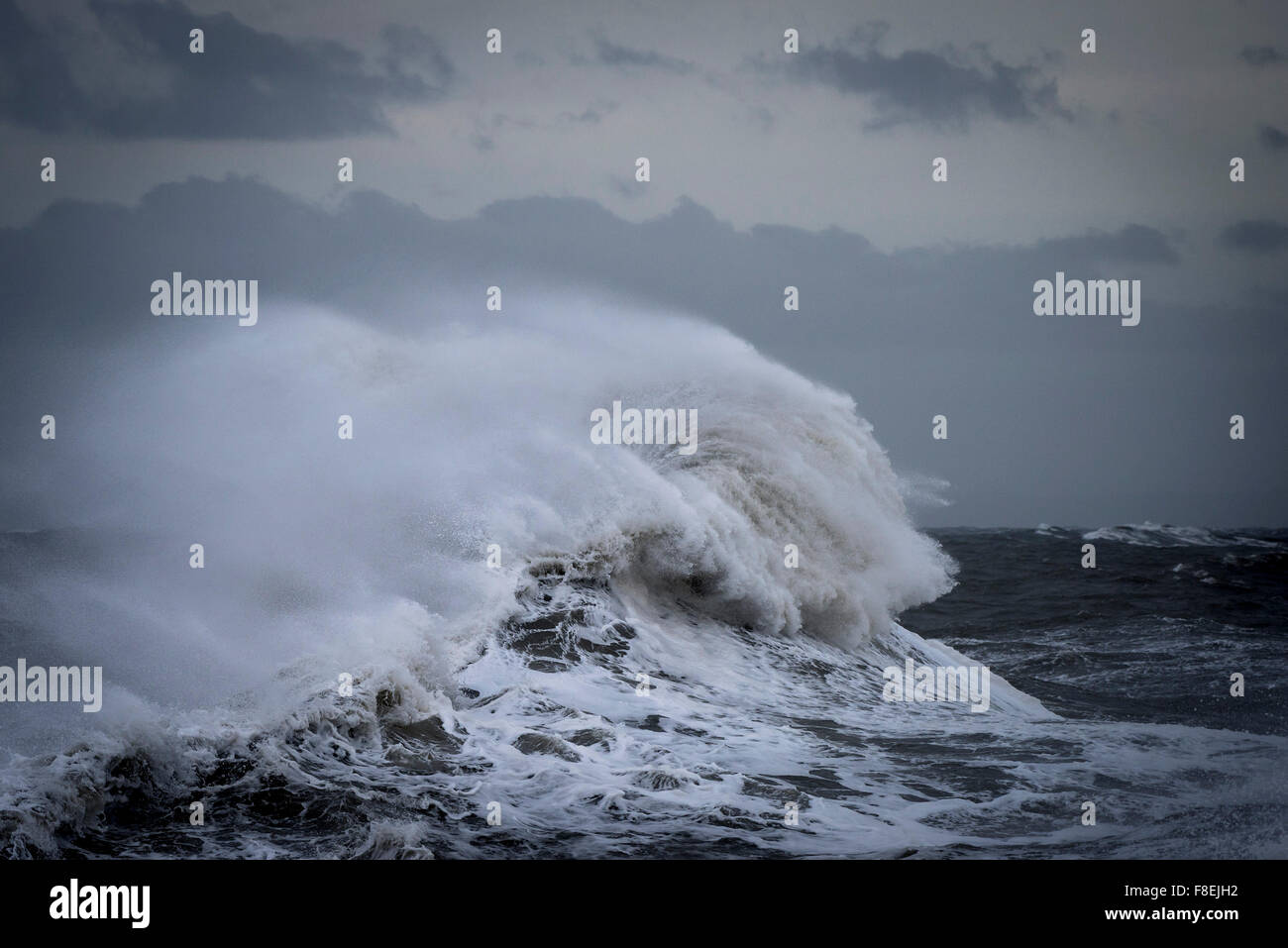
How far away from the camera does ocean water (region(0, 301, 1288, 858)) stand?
24.9 feet

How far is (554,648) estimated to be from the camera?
36.9ft

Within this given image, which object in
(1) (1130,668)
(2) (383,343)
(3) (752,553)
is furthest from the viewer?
(2) (383,343)

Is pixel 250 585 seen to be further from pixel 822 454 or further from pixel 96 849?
pixel 822 454

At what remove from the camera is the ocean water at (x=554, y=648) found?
24.9 feet
